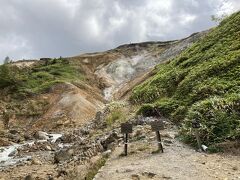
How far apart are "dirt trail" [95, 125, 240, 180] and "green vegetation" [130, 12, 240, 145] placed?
5.29 ft

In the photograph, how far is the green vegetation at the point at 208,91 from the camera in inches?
692

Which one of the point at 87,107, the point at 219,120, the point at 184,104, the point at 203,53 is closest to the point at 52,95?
the point at 87,107

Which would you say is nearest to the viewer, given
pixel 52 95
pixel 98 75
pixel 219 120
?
pixel 219 120

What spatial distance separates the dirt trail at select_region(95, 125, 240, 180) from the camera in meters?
12.9

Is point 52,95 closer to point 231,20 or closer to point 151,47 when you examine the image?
point 231,20

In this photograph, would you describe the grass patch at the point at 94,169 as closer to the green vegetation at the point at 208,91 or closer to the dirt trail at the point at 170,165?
the dirt trail at the point at 170,165

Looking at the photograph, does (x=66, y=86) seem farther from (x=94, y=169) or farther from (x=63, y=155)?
(x=94, y=169)

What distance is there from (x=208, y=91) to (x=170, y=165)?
876 cm

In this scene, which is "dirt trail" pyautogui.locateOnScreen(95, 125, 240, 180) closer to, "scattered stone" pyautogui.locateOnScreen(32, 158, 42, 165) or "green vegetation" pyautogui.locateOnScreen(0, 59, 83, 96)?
"scattered stone" pyautogui.locateOnScreen(32, 158, 42, 165)

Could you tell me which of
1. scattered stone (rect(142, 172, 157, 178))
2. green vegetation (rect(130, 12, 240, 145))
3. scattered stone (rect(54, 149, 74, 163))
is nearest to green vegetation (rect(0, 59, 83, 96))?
green vegetation (rect(130, 12, 240, 145))

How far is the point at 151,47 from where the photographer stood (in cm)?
9294

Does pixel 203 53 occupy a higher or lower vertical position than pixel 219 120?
higher

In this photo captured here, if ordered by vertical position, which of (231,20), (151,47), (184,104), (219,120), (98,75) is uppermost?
(151,47)

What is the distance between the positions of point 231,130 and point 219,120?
2.80ft
